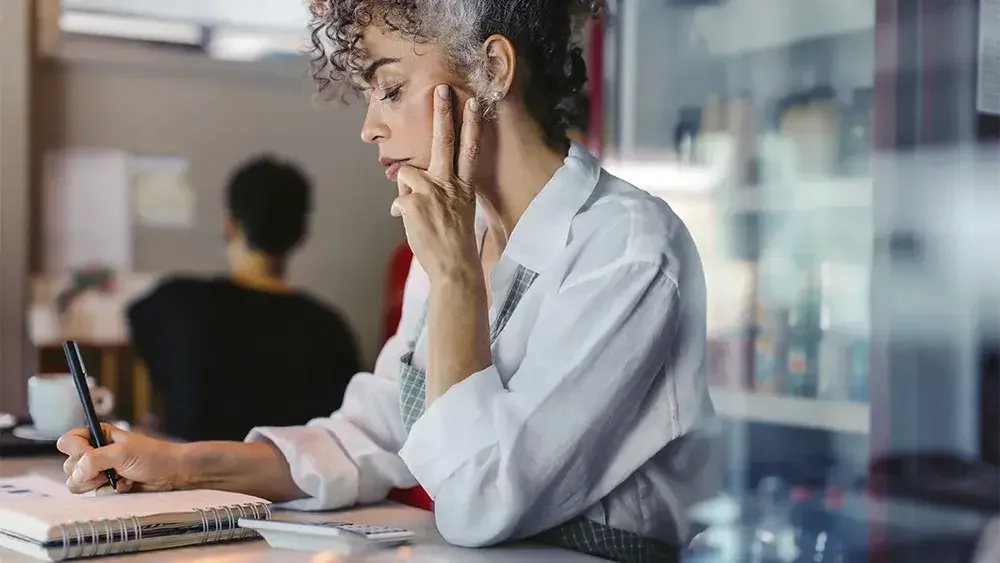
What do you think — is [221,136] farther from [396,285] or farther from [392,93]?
[392,93]

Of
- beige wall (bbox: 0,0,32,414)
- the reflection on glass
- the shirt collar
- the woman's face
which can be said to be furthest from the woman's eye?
beige wall (bbox: 0,0,32,414)

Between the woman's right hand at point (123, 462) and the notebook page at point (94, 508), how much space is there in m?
0.03

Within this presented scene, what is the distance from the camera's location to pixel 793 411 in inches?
42.3

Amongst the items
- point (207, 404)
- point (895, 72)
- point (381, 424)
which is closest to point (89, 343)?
point (207, 404)

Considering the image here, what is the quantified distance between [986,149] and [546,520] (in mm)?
487

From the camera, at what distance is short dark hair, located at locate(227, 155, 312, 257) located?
238cm

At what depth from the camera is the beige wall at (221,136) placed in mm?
2605

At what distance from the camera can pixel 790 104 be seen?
1081 mm

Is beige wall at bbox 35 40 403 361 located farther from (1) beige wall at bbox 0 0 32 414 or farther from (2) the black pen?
(2) the black pen

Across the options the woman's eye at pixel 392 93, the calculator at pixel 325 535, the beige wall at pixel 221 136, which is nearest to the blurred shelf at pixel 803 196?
the woman's eye at pixel 392 93

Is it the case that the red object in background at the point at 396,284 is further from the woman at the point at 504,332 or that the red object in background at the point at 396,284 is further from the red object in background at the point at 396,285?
the woman at the point at 504,332

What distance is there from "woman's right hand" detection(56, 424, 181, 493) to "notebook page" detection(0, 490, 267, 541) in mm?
33

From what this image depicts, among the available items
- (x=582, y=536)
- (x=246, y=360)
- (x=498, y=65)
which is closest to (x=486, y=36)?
(x=498, y=65)

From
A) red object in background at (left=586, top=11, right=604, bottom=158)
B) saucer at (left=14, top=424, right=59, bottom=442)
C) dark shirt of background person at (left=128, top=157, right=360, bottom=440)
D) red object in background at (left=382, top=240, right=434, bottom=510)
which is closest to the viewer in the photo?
red object in background at (left=586, top=11, right=604, bottom=158)
